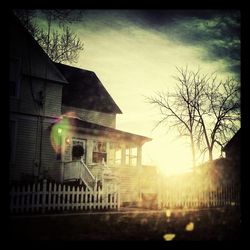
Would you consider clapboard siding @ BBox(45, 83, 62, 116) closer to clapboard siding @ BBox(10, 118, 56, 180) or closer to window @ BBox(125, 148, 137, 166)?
clapboard siding @ BBox(10, 118, 56, 180)

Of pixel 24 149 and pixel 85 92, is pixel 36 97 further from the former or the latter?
pixel 85 92

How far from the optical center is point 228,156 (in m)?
37.0

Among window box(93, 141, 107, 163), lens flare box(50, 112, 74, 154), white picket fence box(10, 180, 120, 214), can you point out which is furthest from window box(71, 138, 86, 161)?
white picket fence box(10, 180, 120, 214)

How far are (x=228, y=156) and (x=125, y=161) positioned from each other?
19.3 meters

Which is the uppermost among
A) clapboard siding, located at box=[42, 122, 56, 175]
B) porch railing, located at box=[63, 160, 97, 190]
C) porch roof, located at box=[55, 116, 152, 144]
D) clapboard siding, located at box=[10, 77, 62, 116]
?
clapboard siding, located at box=[10, 77, 62, 116]

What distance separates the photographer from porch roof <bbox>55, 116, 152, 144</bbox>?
19.9 meters

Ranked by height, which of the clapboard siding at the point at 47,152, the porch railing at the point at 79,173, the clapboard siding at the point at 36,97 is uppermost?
the clapboard siding at the point at 36,97

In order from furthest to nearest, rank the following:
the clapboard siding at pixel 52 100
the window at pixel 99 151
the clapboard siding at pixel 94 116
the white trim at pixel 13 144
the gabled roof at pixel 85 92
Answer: the gabled roof at pixel 85 92, the clapboard siding at pixel 94 116, the window at pixel 99 151, the clapboard siding at pixel 52 100, the white trim at pixel 13 144

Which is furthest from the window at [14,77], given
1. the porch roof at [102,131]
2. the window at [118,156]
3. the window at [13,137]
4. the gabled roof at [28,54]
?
the window at [118,156]

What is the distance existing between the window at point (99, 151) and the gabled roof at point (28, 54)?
562 cm

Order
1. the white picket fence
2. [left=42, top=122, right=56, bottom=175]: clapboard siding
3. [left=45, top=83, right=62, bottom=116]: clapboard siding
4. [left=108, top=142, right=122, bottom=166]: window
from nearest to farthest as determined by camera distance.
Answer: the white picket fence < [left=42, top=122, right=56, bottom=175]: clapboard siding < [left=45, top=83, right=62, bottom=116]: clapboard siding < [left=108, top=142, right=122, bottom=166]: window

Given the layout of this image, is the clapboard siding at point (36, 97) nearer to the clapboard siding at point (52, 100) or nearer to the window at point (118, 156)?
the clapboard siding at point (52, 100)

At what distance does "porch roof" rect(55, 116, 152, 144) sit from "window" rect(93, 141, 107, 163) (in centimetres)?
74

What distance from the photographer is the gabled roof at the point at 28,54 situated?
699 inches
